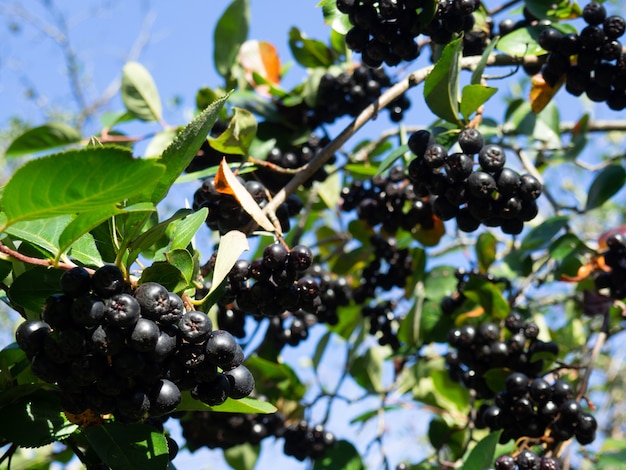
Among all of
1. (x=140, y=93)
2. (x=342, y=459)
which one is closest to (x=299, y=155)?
(x=140, y=93)

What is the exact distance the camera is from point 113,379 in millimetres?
1350

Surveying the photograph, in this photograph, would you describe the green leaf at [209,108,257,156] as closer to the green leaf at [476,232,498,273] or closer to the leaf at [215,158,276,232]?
the leaf at [215,158,276,232]

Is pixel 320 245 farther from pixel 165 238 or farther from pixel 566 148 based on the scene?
pixel 165 238

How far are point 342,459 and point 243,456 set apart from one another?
581mm

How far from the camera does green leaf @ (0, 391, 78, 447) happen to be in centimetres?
160

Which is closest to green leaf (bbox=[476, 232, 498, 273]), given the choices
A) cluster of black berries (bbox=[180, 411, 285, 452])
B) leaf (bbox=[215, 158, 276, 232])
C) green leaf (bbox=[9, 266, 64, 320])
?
cluster of black berries (bbox=[180, 411, 285, 452])

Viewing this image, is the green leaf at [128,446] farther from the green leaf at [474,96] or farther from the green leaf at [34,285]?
the green leaf at [474,96]

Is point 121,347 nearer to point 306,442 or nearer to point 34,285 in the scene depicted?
point 34,285

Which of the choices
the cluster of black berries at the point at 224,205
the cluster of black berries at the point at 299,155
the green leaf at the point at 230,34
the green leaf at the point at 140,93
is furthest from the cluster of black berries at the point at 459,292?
the green leaf at the point at 140,93

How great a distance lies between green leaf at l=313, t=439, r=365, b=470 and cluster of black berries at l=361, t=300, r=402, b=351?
0.46m

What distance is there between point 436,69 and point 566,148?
141 cm

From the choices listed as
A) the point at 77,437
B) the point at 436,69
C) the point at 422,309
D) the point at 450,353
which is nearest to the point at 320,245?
the point at 422,309

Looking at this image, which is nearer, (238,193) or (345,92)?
(238,193)

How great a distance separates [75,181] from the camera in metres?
1.22
